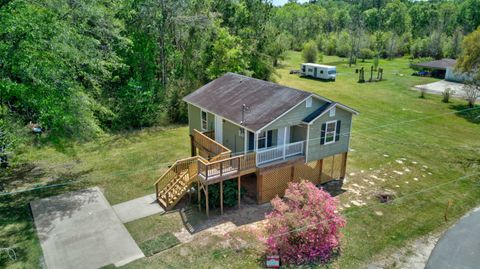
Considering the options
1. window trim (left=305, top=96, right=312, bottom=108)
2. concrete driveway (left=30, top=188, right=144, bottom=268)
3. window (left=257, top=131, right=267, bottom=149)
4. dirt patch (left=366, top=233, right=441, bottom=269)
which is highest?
window trim (left=305, top=96, right=312, bottom=108)

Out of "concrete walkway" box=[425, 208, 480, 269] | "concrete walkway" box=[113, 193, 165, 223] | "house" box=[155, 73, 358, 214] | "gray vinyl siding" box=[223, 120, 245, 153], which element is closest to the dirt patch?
"concrete walkway" box=[425, 208, 480, 269]

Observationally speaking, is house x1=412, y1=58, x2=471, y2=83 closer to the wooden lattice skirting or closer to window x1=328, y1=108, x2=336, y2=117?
the wooden lattice skirting

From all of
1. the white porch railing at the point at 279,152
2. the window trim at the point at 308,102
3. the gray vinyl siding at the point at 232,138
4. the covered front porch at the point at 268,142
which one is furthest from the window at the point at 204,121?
the window trim at the point at 308,102

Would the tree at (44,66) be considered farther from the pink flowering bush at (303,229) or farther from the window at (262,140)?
the pink flowering bush at (303,229)

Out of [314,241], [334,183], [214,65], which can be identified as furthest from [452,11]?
[314,241]

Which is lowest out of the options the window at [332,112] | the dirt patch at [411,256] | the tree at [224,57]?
the dirt patch at [411,256]

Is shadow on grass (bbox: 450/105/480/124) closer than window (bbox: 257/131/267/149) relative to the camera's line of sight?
No
